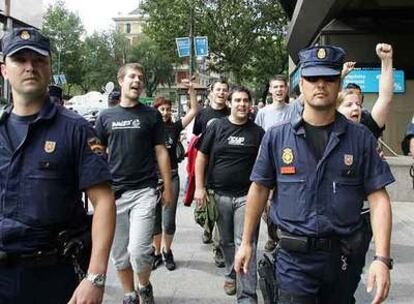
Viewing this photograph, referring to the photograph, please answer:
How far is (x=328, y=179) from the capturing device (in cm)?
312

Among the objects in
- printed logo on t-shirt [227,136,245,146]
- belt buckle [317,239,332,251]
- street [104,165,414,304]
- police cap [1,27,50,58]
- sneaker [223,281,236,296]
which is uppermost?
police cap [1,27,50,58]

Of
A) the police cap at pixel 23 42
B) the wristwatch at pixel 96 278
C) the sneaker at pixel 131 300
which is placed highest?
the police cap at pixel 23 42

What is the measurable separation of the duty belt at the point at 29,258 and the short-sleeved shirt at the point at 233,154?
294 centimetres

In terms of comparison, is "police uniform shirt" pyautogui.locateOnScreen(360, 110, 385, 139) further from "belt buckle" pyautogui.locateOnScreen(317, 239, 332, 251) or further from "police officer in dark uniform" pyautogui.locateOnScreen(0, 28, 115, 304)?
"police officer in dark uniform" pyautogui.locateOnScreen(0, 28, 115, 304)

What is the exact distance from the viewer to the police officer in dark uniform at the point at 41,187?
2.73 meters

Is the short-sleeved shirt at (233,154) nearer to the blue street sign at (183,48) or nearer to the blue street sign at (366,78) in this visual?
the blue street sign at (366,78)

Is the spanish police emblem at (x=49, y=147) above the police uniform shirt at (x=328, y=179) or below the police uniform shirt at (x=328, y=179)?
above

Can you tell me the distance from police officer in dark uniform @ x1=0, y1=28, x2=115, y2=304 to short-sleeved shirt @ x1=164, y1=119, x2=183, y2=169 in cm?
446

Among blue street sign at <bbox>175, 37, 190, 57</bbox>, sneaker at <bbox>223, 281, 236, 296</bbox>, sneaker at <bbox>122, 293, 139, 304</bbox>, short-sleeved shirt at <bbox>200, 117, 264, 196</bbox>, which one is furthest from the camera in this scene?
blue street sign at <bbox>175, 37, 190, 57</bbox>

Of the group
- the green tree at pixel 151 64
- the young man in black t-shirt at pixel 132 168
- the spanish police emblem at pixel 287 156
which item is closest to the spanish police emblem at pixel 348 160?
the spanish police emblem at pixel 287 156

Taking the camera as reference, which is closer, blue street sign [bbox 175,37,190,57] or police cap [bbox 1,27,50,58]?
police cap [bbox 1,27,50,58]

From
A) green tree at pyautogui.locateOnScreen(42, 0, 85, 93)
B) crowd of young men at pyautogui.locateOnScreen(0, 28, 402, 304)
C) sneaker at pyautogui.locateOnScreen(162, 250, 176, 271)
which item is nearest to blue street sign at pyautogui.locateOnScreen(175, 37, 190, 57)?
sneaker at pyautogui.locateOnScreen(162, 250, 176, 271)

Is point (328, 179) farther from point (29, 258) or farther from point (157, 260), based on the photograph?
point (157, 260)

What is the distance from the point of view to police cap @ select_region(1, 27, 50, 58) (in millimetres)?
2775
